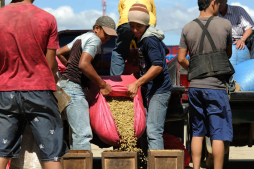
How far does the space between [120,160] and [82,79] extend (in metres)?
0.95

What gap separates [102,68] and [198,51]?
7.44 ft

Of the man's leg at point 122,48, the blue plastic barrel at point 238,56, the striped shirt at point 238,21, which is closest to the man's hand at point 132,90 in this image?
the man's leg at point 122,48

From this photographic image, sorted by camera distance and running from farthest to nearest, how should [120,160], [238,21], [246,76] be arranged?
[238,21]
[246,76]
[120,160]

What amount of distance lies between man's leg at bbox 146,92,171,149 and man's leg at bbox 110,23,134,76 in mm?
1007

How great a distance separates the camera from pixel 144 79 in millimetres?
4527

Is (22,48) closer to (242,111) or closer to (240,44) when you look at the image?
(242,111)

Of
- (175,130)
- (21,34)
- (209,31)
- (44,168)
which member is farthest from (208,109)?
(21,34)

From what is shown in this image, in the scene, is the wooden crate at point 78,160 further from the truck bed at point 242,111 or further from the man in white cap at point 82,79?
→ the truck bed at point 242,111

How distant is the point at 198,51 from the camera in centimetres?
444

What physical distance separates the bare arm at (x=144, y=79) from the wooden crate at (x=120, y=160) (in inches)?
24.7

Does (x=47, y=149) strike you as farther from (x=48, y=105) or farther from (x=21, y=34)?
(x=21, y=34)

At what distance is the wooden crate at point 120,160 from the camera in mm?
4387

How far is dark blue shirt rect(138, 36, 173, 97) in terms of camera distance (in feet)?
14.9

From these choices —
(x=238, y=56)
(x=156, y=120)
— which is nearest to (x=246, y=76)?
(x=238, y=56)
